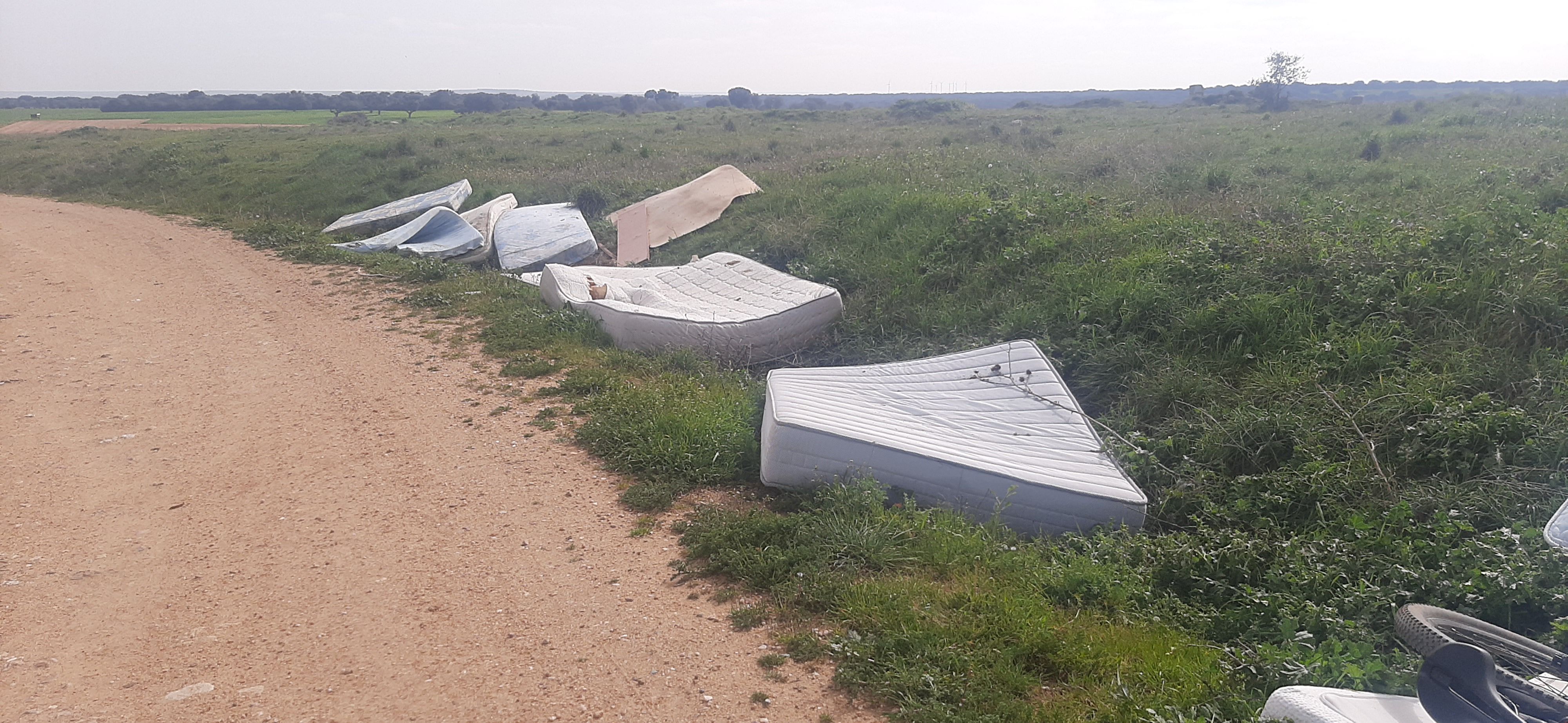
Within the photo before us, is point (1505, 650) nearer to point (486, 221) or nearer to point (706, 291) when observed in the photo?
point (706, 291)

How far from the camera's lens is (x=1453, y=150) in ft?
34.0

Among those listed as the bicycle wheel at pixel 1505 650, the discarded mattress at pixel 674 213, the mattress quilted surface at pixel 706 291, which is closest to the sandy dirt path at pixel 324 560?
the mattress quilted surface at pixel 706 291

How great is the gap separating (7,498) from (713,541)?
3237mm

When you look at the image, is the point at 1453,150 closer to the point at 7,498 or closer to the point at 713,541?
the point at 713,541

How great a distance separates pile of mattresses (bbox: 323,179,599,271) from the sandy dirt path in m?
3.24

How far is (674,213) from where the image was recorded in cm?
1032

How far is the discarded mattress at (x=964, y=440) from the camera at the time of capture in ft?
12.2

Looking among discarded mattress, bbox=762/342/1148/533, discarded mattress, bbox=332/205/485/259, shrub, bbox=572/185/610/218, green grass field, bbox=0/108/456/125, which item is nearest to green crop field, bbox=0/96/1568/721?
discarded mattress, bbox=762/342/1148/533

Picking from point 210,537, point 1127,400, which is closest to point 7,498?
point 210,537

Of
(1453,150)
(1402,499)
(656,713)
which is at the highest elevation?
(1453,150)

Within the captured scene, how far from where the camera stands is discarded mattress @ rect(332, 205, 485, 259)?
382 inches

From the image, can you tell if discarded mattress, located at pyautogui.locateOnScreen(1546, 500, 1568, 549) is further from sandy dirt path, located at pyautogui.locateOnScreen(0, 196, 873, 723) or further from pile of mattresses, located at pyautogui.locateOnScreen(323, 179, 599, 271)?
pile of mattresses, located at pyautogui.locateOnScreen(323, 179, 599, 271)

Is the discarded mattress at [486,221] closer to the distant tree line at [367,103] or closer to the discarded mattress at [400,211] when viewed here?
the discarded mattress at [400,211]

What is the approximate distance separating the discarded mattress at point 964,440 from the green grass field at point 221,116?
35.7m
